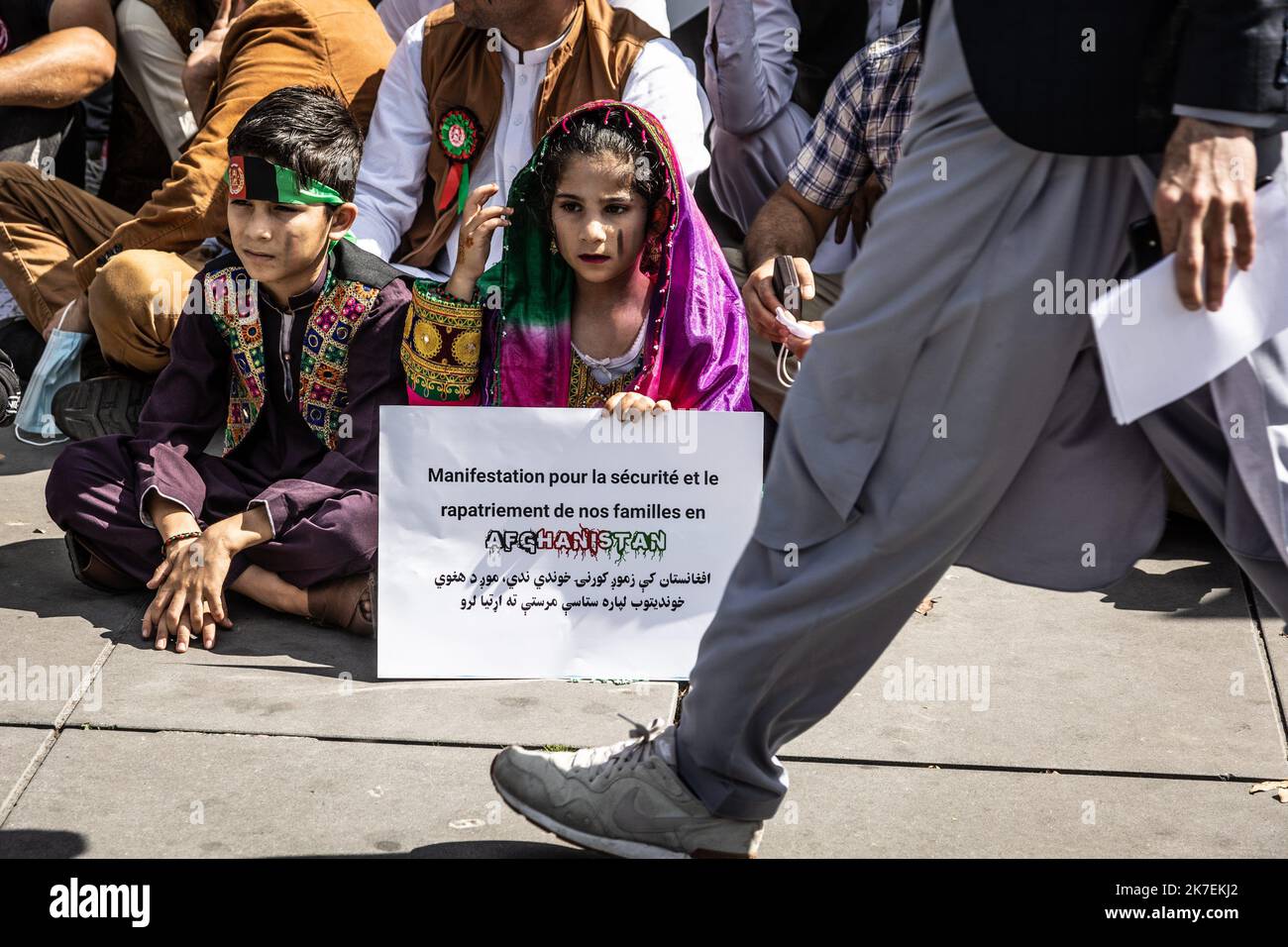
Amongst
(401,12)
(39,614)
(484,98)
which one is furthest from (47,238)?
(39,614)

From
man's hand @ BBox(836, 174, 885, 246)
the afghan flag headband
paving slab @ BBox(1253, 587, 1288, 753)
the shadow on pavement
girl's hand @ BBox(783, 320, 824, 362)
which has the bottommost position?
the shadow on pavement

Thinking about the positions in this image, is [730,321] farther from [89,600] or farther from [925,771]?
[89,600]

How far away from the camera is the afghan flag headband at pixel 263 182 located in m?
3.47

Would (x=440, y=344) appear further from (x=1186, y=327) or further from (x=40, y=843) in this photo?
(x=1186, y=327)

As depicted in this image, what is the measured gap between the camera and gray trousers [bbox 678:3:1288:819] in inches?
71.3

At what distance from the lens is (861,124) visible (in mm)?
3900

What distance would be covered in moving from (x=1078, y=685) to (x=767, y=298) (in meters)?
1.19

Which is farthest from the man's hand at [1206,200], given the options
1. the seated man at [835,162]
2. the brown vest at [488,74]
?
the brown vest at [488,74]

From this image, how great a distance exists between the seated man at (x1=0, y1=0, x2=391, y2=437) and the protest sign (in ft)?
5.31

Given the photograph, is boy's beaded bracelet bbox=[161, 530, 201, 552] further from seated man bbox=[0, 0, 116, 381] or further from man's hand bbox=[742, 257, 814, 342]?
seated man bbox=[0, 0, 116, 381]

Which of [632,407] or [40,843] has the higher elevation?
[632,407]

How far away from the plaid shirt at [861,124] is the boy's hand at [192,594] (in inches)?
72.2

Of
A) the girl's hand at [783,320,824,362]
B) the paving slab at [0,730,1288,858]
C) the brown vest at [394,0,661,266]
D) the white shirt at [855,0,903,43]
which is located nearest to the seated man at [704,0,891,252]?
the white shirt at [855,0,903,43]

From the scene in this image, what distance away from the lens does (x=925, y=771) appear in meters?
2.69
